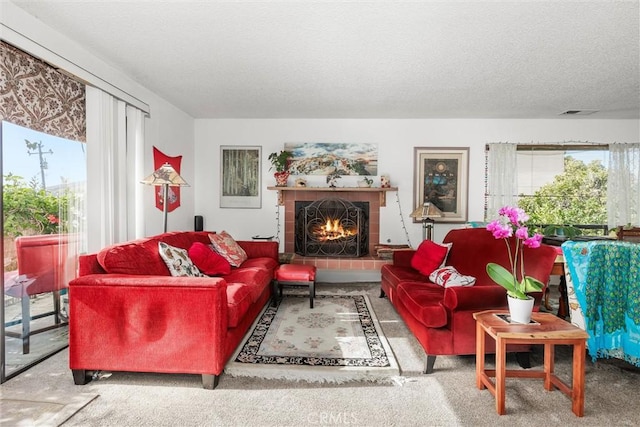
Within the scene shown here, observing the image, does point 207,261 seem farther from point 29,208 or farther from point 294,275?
point 29,208

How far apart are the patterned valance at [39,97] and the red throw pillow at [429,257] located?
337 cm

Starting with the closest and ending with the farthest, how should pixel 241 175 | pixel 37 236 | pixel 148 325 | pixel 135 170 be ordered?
pixel 148 325
pixel 37 236
pixel 135 170
pixel 241 175

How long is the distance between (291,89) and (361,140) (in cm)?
161

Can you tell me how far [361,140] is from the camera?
5.04 meters

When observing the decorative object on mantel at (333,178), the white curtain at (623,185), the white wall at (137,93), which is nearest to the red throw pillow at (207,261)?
the white wall at (137,93)

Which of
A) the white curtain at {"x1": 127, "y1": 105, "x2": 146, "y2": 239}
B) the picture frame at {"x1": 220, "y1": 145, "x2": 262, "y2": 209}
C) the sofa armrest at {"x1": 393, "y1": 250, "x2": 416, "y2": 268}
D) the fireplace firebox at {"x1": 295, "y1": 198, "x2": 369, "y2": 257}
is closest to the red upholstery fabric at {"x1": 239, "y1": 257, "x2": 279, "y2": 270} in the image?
the fireplace firebox at {"x1": 295, "y1": 198, "x2": 369, "y2": 257}

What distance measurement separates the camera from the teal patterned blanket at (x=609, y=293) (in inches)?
87.9

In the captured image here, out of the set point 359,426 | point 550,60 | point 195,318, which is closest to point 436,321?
point 359,426

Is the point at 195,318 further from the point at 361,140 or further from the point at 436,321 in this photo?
the point at 361,140

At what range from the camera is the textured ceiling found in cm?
222

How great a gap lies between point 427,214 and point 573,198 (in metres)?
2.33

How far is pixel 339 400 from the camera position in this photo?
6.52 feet

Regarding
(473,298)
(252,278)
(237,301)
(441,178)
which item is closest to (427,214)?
(441,178)

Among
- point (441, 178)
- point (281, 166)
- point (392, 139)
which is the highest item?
point (392, 139)
